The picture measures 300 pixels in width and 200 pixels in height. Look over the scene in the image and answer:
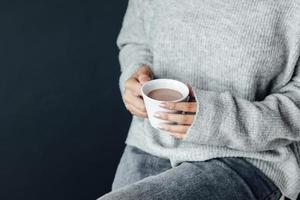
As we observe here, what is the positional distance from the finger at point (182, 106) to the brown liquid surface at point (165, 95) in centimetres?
3

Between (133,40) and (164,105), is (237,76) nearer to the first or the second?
(164,105)

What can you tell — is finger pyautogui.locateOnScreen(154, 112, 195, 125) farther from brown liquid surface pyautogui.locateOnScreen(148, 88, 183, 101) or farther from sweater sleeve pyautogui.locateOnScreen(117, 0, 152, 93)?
sweater sleeve pyautogui.locateOnScreen(117, 0, 152, 93)

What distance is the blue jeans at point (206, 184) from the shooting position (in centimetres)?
93

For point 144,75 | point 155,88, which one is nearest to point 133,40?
point 144,75

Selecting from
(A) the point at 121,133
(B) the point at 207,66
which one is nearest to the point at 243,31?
(B) the point at 207,66

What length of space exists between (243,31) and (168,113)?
0.26m

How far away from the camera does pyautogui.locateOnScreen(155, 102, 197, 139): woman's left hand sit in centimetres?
91

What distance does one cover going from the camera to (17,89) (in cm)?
127

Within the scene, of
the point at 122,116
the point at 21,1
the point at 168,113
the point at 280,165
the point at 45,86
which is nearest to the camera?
the point at 168,113

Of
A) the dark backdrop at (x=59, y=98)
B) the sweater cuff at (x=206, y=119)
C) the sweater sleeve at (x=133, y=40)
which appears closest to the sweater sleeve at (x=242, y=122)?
the sweater cuff at (x=206, y=119)

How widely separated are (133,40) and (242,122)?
17.1 inches

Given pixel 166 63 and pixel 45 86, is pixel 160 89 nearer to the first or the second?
pixel 166 63

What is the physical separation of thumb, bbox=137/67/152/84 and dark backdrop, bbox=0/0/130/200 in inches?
10.6

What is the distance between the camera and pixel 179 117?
3.07 feet
